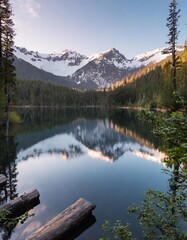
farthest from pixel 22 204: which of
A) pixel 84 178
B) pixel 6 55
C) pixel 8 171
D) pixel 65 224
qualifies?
pixel 6 55

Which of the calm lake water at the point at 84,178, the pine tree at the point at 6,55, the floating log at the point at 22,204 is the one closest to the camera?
the floating log at the point at 22,204

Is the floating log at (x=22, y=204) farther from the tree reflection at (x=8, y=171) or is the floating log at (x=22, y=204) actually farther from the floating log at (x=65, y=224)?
the floating log at (x=65, y=224)

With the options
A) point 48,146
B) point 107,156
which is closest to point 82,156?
point 107,156

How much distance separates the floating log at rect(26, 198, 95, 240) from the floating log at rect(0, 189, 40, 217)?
10.3ft

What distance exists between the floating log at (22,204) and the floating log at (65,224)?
3.13 m

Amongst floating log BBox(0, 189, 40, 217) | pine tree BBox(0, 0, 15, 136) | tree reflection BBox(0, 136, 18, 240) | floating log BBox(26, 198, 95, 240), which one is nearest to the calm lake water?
tree reflection BBox(0, 136, 18, 240)

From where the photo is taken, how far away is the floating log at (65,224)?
991cm

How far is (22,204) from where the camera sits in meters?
13.6

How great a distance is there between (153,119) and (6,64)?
125 feet

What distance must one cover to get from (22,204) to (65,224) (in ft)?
13.3

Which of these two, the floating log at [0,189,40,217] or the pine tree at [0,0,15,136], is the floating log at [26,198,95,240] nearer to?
the floating log at [0,189,40,217]

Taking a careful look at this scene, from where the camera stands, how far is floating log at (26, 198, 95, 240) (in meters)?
9.91

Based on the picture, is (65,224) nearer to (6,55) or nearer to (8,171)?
(8,171)

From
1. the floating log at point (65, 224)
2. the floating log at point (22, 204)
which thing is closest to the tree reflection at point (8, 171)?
the floating log at point (22, 204)
